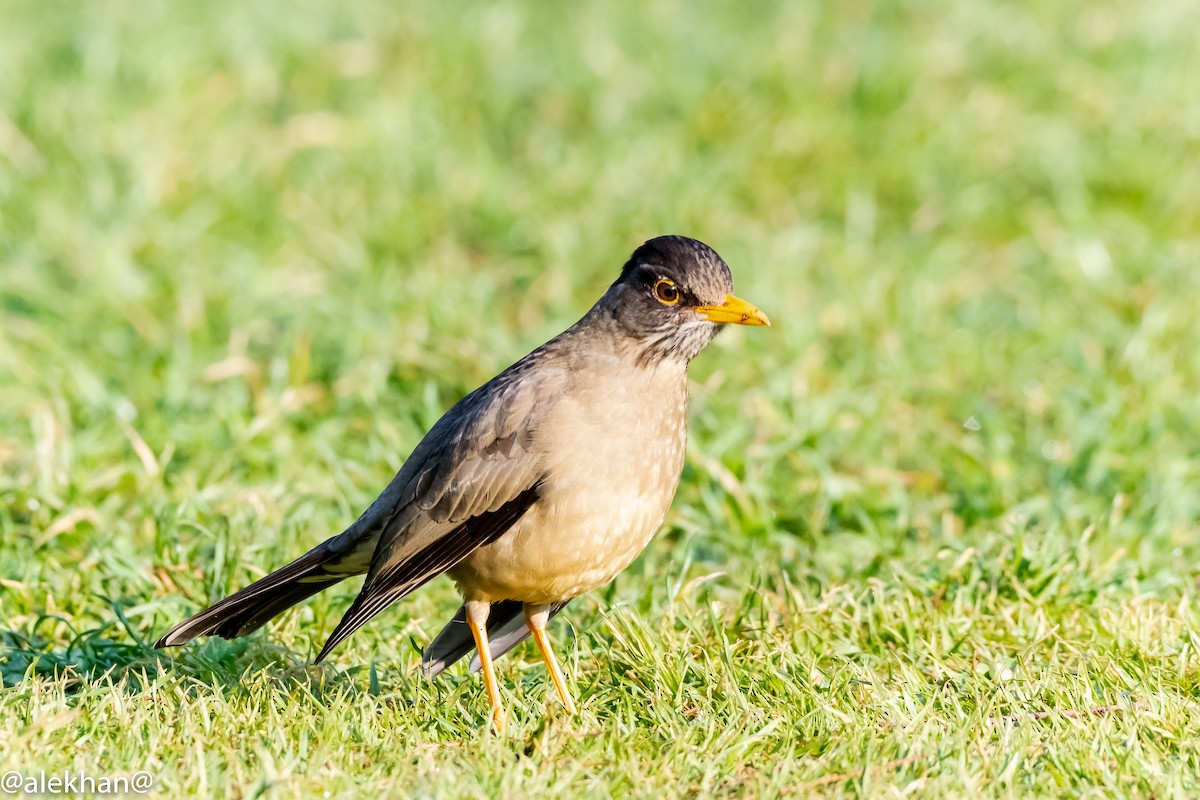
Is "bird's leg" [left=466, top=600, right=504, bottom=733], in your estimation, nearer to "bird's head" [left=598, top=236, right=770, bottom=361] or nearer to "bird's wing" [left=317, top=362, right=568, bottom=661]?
"bird's wing" [left=317, top=362, right=568, bottom=661]

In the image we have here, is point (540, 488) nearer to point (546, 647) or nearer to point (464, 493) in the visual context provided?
point (464, 493)

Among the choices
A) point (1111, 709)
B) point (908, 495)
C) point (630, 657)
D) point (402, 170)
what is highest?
point (402, 170)

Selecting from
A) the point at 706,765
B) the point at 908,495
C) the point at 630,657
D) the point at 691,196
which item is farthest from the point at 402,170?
the point at 706,765

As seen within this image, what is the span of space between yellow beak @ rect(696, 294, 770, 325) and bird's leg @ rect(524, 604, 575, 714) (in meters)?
1.27

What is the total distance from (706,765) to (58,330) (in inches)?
210

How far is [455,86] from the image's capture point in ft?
37.1

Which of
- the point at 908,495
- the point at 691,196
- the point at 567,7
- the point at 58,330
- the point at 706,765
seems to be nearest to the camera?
the point at 706,765

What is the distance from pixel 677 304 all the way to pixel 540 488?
0.93 m

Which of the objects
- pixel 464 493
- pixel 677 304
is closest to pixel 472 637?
pixel 464 493

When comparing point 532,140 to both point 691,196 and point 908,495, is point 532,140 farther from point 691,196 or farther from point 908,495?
point 908,495

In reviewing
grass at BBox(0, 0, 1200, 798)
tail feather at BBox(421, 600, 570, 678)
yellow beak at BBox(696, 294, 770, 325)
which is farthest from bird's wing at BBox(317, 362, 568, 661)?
yellow beak at BBox(696, 294, 770, 325)

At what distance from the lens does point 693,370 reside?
27.8ft

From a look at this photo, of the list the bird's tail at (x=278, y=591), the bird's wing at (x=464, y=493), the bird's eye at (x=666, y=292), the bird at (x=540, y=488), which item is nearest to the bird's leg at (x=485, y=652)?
the bird at (x=540, y=488)

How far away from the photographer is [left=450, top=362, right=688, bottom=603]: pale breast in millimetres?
5262
